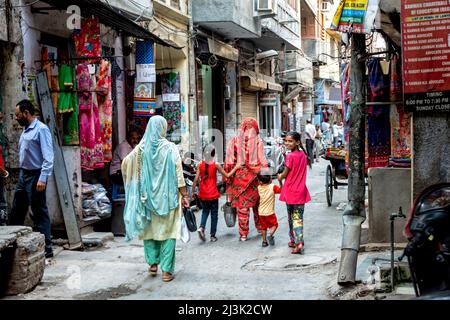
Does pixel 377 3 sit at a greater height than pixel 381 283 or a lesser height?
greater

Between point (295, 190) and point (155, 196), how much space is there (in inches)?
86.3

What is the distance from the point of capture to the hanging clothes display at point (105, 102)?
10258 millimetres

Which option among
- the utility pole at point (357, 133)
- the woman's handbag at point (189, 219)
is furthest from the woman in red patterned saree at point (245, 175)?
the utility pole at point (357, 133)

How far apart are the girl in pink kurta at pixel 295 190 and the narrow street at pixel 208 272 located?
0.97 feet

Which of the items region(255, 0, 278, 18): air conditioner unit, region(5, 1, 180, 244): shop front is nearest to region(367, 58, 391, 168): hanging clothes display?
region(5, 1, 180, 244): shop front

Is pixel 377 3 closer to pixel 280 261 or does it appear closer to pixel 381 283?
pixel 381 283

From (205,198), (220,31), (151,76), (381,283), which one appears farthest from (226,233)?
(220,31)

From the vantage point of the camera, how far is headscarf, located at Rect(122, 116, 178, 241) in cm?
753

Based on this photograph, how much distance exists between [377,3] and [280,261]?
350 centimetres

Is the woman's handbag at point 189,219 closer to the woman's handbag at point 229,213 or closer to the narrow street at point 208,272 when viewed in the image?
the narrow street at point 208,272

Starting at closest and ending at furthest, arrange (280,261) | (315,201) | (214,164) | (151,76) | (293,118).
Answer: (280,261) → (214,164) → (151,76) → (315,201) → (293,118)
